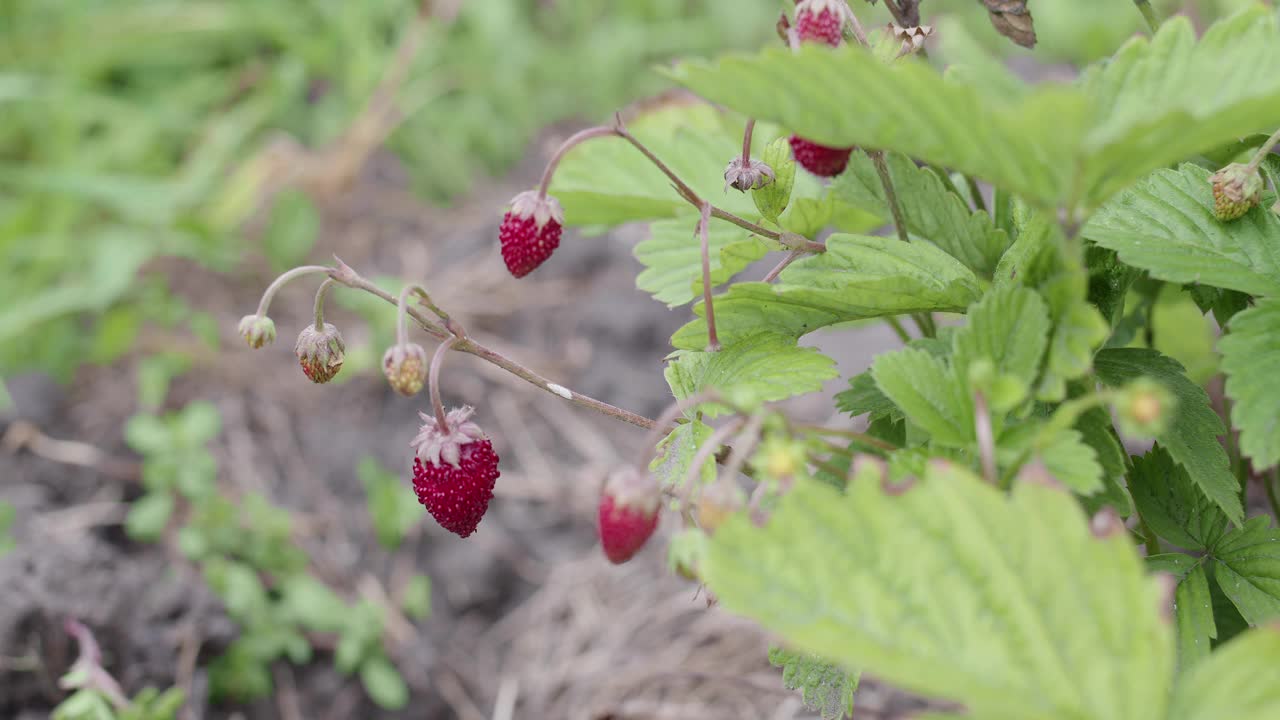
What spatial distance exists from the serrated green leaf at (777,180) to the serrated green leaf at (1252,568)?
0.57m

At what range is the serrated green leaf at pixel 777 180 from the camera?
3.73 feet

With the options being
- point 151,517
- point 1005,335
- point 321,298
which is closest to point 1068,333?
point 1005,335

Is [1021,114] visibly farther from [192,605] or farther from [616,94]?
[616,94]

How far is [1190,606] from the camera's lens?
3.59 ft

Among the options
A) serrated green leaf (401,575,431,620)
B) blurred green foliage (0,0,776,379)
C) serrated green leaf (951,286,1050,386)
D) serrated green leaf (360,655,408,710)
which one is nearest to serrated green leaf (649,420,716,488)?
serrated green leaf (951,286,1050,386)

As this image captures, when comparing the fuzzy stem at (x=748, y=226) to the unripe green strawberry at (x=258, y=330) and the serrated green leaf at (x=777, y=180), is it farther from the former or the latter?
the unripe green strawberry at (x=258, y=330)

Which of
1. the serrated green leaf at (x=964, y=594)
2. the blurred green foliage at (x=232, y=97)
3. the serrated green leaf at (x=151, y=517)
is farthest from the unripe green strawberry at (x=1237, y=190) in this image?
the blurred green foliage at (x=232, y=97)

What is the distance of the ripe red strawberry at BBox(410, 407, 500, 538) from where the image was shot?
3.84 feet

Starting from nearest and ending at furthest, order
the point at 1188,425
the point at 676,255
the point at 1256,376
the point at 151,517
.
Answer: the point at 1256,376
the point at 1188,425
the point at 676,255
the point at 151,517

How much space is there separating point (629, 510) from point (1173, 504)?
2.01 feet

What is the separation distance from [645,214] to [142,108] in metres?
2.90

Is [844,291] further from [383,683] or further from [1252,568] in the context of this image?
[383,683]

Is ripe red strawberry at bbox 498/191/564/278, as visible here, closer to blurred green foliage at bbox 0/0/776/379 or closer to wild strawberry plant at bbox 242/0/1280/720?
wild strawberry plant at bbox 242/0/1280/720

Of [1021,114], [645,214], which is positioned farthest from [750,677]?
[1021,114]
